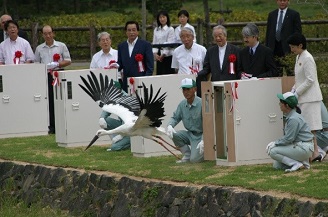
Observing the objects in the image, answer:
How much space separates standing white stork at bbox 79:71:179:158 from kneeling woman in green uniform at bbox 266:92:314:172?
1.98 m

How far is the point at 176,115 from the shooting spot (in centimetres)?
1547

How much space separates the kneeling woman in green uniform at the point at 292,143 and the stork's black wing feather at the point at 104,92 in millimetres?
3152

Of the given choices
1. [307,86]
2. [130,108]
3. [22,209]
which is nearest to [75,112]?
[22,209]

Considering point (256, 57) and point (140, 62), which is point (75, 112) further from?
point (256, 57)

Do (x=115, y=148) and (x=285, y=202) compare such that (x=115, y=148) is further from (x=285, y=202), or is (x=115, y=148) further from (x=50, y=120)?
(x=285, y=202)

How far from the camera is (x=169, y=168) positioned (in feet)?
49.3

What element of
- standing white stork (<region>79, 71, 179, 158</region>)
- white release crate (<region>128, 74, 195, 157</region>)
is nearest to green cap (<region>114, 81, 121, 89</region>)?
standing white stork (<region>79, 71, 179, 158</region>)

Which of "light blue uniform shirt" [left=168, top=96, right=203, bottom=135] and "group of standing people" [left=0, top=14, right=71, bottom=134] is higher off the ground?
"group of standing people" [left=0, top=14, right=71, bottom=134]

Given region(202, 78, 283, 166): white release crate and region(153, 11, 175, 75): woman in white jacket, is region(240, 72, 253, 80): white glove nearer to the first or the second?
region(202, 78, 283, 166): white release crate

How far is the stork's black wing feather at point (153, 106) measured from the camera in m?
15.2

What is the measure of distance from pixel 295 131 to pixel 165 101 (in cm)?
317

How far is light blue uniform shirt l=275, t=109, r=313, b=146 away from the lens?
543 inches

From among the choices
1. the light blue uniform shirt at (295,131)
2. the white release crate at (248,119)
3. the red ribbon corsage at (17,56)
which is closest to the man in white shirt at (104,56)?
the red ribbon corsage at (17,56)

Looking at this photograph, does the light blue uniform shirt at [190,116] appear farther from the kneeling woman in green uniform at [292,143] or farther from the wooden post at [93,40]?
the wooden post at [93,40]
